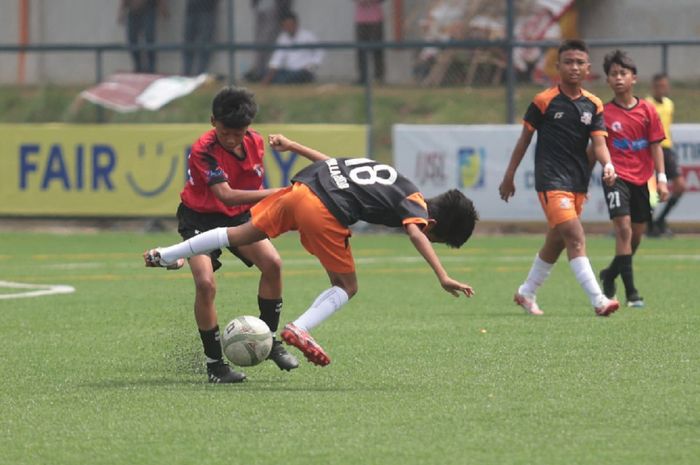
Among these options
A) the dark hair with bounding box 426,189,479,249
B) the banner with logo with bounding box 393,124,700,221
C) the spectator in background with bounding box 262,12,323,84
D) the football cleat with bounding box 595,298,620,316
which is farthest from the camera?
the spectator in background with bounding box 262,12,323,84

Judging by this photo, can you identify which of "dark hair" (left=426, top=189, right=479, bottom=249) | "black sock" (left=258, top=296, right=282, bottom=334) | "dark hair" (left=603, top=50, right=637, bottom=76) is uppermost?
"dark hair" (left=603, top=50, right=637, bottom=76)

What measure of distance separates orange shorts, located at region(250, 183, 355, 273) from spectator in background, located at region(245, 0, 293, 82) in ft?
51.8

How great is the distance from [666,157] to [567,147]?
6.12 m

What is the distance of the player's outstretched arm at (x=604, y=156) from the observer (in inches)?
454

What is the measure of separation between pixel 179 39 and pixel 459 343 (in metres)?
15.5

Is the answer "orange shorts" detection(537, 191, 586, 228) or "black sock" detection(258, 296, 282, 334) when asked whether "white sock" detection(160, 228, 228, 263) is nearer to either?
"black sock" detection(258, 296, 282, 334)

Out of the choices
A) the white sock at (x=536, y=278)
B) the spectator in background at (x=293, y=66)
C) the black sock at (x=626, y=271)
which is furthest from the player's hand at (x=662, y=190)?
the spectator in background at (x=293, y=66)

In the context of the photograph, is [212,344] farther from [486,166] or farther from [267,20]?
[267,20]

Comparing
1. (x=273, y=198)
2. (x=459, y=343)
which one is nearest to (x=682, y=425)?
(x=273, y=198)

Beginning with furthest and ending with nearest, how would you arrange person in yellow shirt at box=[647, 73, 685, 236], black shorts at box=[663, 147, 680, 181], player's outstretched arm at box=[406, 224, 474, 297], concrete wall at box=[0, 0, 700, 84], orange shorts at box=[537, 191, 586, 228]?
1. concrete wall at box=[0, 0, 700, 84]
2. person in yellow shirt at box=[647, 73, 685, 236]
3. black shorts at box=[663, 147, 680, 181]
4. orange shorts at box=[537, 191, 586, 228]
5. player's outstretched arm at box=[406, 224, 474, 297]

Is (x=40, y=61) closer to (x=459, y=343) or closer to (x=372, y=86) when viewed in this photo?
(x=372, y=86)

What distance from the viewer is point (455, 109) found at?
23.7 m

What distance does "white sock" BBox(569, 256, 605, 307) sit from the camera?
38.9 feet

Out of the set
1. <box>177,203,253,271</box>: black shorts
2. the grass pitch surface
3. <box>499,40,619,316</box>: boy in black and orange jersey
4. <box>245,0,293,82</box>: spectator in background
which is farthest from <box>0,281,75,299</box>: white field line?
<box>245,0,293,82</box>: spectator in background
